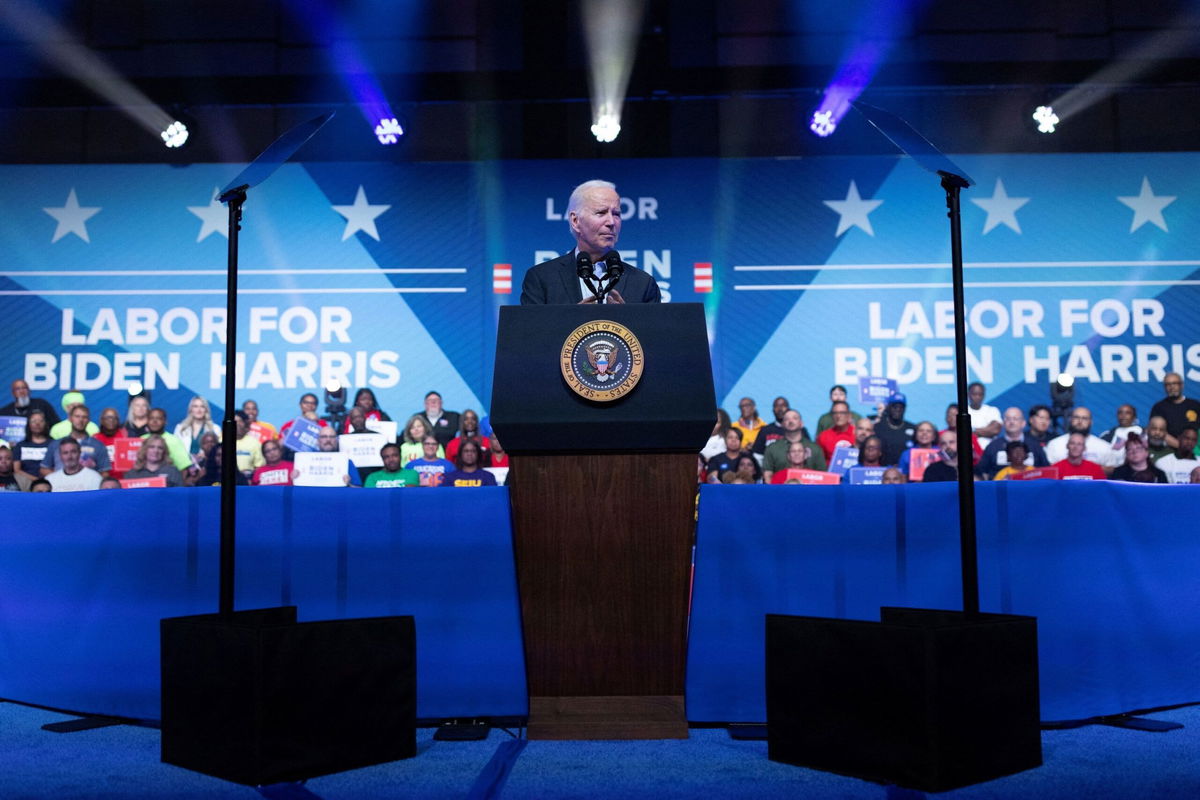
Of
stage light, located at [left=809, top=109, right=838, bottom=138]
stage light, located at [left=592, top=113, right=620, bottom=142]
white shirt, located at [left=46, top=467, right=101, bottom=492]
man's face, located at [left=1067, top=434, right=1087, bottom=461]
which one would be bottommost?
white shirt, located at [left=46, top=467, right=101, bottom=492]

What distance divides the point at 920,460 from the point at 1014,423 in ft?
Result: 3.78

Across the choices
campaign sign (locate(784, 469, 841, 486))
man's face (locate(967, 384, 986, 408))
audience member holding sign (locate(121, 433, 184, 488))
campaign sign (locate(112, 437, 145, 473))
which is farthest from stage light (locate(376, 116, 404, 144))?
man's face (locate(967, 384, 986, 408))

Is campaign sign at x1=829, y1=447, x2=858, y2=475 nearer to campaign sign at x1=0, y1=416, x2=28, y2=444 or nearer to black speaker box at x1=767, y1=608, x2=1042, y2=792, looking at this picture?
black speaker box at x1=767, y1=608, x2=1042, y2=792

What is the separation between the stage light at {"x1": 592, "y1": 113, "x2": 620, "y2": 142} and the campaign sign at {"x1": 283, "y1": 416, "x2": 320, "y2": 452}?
3748 millimetres

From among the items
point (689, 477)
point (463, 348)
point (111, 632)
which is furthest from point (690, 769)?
point (463, 348)

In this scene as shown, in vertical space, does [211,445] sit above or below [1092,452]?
above

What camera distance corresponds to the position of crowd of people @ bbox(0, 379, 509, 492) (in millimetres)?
8367

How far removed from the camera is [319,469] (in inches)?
341

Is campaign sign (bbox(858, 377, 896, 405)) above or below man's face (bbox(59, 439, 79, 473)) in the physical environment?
above

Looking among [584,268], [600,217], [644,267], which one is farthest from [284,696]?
[644,267]

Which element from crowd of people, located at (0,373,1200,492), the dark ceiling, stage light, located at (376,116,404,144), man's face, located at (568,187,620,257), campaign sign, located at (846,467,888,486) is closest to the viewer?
man's face, located at (568,187,620,257)

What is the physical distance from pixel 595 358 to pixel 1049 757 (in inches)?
50.6

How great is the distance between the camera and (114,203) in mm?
9805

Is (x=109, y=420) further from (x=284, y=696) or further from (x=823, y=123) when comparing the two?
(x=284, y=696)
